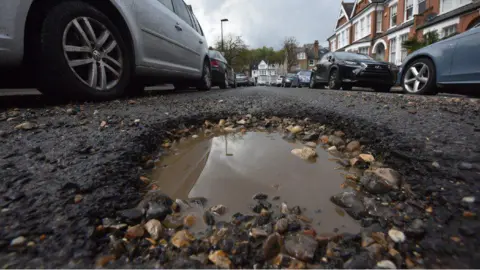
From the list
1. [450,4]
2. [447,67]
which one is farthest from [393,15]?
[447,67]

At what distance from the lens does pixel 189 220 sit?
102 centimetres

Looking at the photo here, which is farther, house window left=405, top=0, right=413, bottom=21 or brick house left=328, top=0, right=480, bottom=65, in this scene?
house window left=405, top=0, right=413, bottom=21

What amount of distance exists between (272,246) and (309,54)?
63877mm

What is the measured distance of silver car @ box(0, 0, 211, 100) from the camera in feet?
7.50

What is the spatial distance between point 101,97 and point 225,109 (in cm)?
147

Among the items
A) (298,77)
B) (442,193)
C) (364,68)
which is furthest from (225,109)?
(298,77)

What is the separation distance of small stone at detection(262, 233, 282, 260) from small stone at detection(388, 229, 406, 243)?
1.25 feet

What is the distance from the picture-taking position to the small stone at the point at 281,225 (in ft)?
3.09

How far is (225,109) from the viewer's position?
2.94m

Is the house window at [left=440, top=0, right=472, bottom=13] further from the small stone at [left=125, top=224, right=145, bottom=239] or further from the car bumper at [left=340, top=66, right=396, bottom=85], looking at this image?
the small stone at [left=125, top=224, right=145, bottom=239]

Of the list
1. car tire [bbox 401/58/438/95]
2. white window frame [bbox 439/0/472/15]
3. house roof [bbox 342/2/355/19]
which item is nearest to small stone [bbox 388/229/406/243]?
car tire [bbox 401/58/438/95]

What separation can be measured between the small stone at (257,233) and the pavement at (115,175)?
430 mm

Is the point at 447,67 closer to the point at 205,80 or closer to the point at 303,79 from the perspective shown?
the point at 205,80

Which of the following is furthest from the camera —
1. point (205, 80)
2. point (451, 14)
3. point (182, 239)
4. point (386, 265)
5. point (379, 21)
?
point (379, 21)
